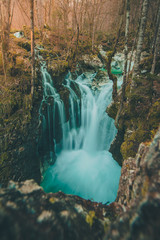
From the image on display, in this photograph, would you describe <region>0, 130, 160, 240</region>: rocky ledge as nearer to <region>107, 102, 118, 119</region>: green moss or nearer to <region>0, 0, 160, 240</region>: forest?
<region>0, 0, 160, 240</region>: forest

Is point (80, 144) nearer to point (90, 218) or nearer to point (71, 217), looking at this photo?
point (90, 218)

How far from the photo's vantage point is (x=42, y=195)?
2414 mm

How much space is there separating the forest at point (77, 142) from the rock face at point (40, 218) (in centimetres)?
1

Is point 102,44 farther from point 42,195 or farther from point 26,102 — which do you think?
point 42,195

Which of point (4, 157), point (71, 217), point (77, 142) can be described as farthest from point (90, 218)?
point (77, 142)

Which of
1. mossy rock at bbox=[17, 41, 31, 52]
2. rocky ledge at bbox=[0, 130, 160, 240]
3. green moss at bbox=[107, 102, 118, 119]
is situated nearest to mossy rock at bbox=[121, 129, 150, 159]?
green moss at bbox=[107, 102, 118, 119]

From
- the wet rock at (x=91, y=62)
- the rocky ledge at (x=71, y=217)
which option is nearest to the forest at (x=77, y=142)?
the rocky ledge at (x=71, y=217)

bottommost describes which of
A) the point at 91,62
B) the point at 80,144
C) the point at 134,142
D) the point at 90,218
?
the point at 80,144

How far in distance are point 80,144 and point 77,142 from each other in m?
0.32

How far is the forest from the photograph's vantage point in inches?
70.3

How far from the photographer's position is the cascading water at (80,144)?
715 cm

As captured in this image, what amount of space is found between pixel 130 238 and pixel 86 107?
9.75 meters

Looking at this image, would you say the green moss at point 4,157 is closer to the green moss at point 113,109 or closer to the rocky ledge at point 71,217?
the rocky ledge at point 71,217

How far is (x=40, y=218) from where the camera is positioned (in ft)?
5.93
